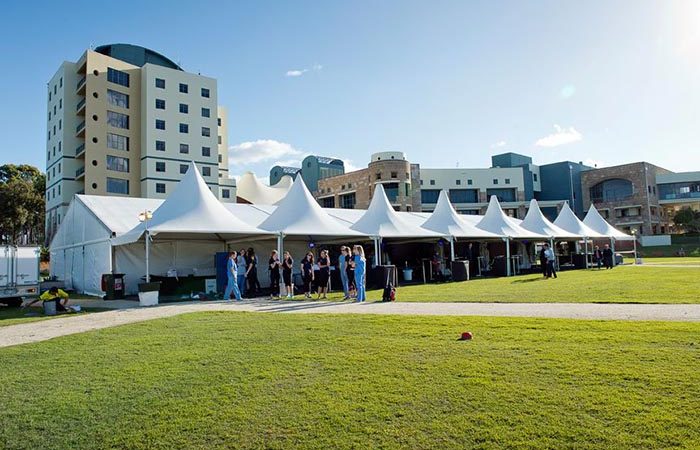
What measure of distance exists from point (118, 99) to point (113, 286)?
3943 centimetres

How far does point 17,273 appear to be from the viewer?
14.8 m

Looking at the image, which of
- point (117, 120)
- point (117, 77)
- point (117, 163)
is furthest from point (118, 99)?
point (117, 163)

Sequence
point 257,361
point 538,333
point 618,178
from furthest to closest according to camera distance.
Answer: point 618,178, point 538,333, point 257,361

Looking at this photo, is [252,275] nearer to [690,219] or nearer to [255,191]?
[255,191]

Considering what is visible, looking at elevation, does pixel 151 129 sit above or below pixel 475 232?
above

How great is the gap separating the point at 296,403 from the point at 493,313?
6191 millimetres

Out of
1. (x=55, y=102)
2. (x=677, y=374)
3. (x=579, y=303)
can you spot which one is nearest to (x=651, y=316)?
(x=579, y=303)

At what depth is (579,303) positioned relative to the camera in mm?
11109

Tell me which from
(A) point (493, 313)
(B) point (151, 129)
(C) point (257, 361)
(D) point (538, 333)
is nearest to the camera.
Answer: (C) point (257, 361)

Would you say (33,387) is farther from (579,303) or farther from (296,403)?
(579,303)

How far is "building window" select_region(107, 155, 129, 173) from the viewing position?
4950cm

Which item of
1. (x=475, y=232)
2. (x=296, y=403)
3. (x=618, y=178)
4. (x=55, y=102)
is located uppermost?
(x=55, y=102)

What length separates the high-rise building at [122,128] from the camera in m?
48.7

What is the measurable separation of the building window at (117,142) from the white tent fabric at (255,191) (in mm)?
15678
